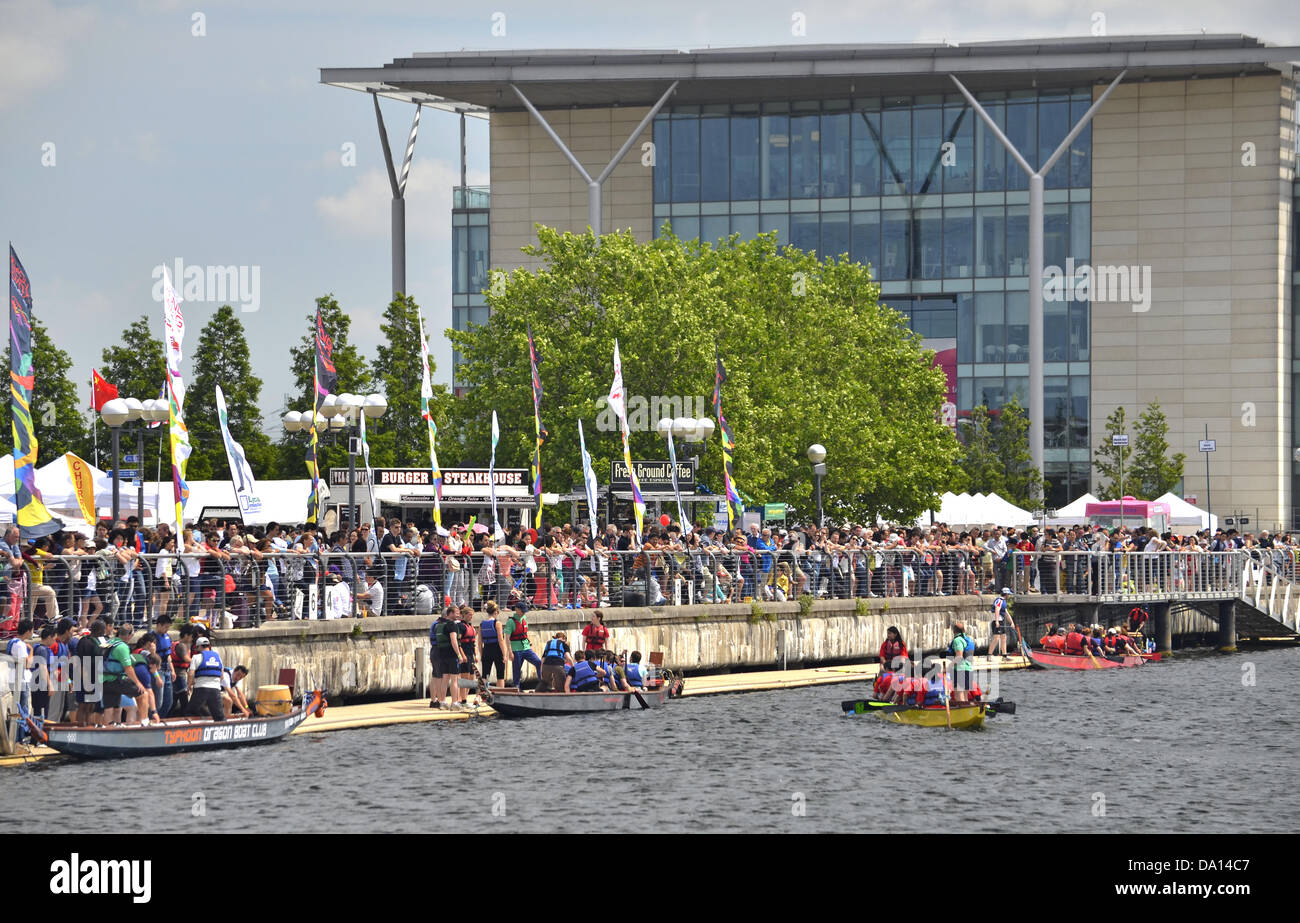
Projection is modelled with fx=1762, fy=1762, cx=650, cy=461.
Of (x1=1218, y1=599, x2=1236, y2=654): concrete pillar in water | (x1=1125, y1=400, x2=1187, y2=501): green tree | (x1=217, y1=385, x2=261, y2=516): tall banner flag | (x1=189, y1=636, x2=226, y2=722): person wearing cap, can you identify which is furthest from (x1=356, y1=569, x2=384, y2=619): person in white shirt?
(x1=1125, y1=400, x2=1187, y2=501): green tree

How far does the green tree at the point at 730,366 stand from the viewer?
50.2 metres

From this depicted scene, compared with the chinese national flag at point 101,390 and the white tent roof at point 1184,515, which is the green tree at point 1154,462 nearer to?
the white tent roof at point 1184,515

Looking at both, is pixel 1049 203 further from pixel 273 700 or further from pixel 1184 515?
pixel 273 700

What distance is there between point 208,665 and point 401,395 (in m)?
37.1

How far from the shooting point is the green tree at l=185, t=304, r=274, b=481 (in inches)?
2429

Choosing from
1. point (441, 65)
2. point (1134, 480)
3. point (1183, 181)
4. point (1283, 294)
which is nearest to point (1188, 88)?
point (1183, 181)

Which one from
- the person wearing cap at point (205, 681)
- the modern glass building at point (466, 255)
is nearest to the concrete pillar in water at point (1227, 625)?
the person wearing cap at point (205, 681)

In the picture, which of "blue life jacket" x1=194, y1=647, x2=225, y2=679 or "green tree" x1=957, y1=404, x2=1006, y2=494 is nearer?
"blue life jacket" x1=194, y1=647, x2=225, y2=679

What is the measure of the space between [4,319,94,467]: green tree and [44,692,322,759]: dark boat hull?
3252 cm

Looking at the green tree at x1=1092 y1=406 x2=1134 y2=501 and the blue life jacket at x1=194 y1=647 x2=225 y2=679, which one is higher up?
the green tree at x1=1092 y1=406 x2=1134 y2=501

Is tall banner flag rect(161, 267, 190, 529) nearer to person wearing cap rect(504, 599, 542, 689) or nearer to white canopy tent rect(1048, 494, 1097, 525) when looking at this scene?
person wearing cap rect(504, 599, 542, 689)

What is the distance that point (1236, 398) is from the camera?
79.0 metres

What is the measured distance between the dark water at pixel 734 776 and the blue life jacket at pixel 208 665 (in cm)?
125
